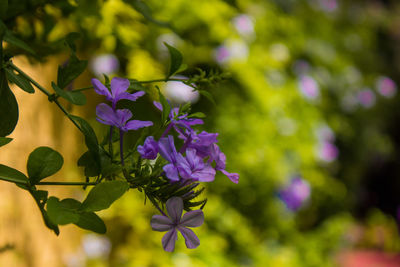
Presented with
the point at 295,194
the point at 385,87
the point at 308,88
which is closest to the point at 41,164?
Answer: the point at 295,194

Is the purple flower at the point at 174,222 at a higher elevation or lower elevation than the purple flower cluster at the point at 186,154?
lower

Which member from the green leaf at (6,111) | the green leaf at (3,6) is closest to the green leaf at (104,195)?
the green leaf at (6,111)

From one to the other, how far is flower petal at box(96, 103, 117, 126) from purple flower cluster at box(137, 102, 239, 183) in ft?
0.13

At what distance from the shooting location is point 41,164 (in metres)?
0.41

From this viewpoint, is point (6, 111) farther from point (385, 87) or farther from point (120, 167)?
point (385, 87)

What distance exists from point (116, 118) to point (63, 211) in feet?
0.32

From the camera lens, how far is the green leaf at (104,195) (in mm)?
380

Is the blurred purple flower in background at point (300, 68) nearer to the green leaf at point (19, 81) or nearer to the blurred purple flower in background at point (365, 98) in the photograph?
the blurred purple flower in background at point (365, 98)

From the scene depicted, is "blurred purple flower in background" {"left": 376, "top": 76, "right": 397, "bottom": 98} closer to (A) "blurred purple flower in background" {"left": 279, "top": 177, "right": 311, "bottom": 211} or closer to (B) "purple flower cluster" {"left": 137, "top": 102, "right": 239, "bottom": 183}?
(A) "blurred purple flower in background" {"left": 279, "top": 177, "right": 311, "bottom": 211}

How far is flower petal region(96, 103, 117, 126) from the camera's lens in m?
0.40

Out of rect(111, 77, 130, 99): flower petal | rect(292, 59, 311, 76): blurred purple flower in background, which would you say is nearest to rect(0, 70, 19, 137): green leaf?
rect(111, 77, 130, 99): flower petal

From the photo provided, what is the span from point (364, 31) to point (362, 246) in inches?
87.1

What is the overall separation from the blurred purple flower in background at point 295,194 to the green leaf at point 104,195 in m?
2.18

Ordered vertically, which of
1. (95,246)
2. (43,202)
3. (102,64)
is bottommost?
(95,246)
